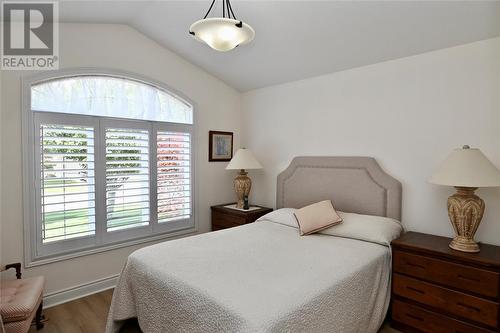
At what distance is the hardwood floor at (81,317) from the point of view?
7.68 feet

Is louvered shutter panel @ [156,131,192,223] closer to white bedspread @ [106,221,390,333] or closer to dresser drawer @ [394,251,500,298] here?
white bedspread @ [106,221,390,333]

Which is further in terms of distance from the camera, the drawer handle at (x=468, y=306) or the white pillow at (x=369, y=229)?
the white pillow at (x=369, y=229)

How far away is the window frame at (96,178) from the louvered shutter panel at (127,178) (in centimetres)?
7

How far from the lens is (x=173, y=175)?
3.59 meters

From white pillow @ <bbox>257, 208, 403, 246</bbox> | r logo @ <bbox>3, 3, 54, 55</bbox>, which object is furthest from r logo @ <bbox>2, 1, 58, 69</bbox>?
white pillow @ <bbox>257, 208, 403, 246</bbox>

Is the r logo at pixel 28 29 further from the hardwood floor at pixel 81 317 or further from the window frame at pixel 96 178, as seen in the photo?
the hardwood floor at pixel 81 317

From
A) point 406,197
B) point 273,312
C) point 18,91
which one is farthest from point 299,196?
point 18,91

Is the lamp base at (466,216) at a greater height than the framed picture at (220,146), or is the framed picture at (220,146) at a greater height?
the framed picture at (220,146)

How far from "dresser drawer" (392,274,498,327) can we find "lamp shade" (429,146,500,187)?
78 centimetres

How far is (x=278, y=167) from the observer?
152 inches

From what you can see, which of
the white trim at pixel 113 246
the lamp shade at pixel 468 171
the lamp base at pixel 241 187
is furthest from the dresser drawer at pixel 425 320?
the white trim at pixel 113 246

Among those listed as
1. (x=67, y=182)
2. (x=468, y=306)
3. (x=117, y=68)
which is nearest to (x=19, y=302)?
(x=67, y=182)

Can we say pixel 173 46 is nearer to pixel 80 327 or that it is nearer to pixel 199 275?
pixel 199 275

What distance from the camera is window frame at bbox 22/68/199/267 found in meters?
2.58
